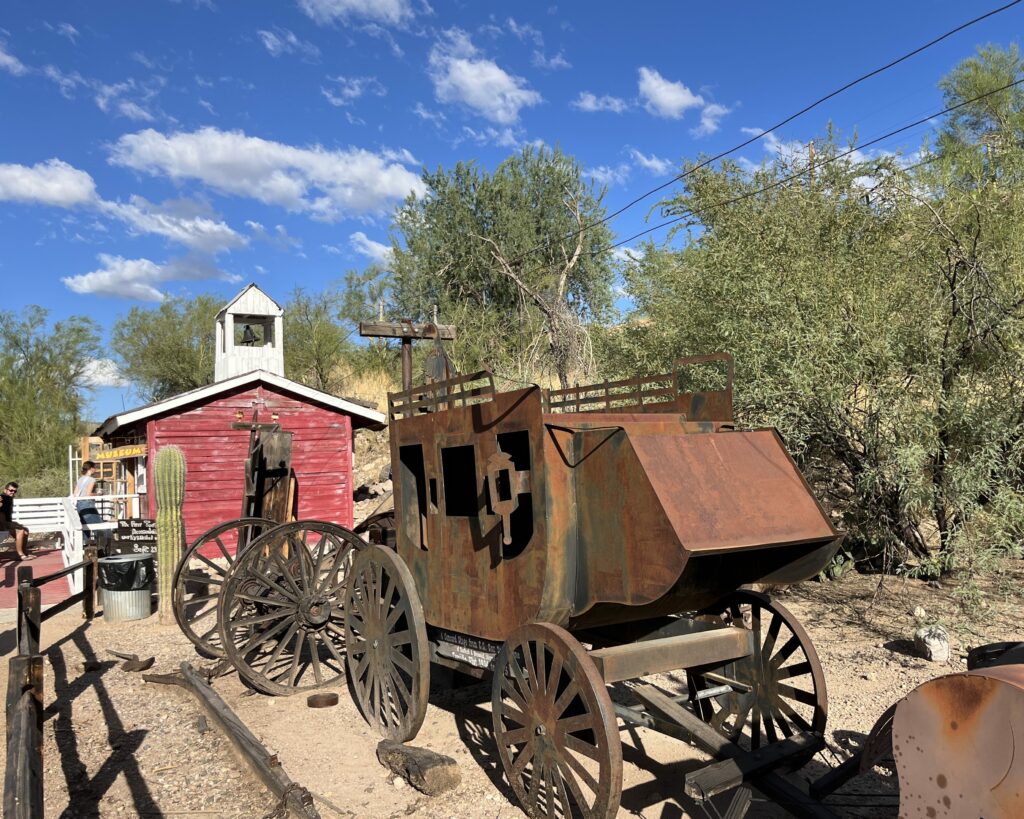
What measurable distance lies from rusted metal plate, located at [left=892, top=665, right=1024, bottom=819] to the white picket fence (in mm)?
11879

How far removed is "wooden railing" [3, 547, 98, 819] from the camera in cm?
303

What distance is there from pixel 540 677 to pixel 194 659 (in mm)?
5623

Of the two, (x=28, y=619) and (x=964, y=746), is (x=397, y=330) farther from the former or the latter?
(x=964, y=746)

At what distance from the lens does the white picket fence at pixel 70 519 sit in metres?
12.0

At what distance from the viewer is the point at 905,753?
2174mm

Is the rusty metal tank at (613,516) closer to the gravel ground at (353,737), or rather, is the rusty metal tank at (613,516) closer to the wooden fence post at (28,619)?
the gravel ground at (353,737)

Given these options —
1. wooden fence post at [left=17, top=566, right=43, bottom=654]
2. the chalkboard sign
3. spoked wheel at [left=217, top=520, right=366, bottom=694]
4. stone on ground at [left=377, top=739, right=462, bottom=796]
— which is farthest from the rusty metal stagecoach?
the chalkboard sign

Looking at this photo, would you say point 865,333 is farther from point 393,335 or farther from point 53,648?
point 53,648

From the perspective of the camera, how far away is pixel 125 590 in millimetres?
9828

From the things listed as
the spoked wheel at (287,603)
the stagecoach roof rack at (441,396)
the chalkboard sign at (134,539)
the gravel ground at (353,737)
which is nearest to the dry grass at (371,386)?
the chalkboard sign at (134,539)

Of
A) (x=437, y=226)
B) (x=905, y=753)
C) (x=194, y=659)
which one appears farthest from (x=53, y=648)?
(x=437, y=226)

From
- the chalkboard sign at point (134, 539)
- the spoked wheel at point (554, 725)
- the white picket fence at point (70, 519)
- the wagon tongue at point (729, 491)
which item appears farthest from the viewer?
the white picket fence at point (70, 519)

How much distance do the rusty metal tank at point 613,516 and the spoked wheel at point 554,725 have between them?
264 mm

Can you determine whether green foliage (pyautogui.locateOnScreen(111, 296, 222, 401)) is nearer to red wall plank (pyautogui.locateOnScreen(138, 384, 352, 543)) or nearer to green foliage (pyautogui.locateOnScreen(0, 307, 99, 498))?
green foliage (pyautogui.locateOnScreen(0, 307, 99, 498))
